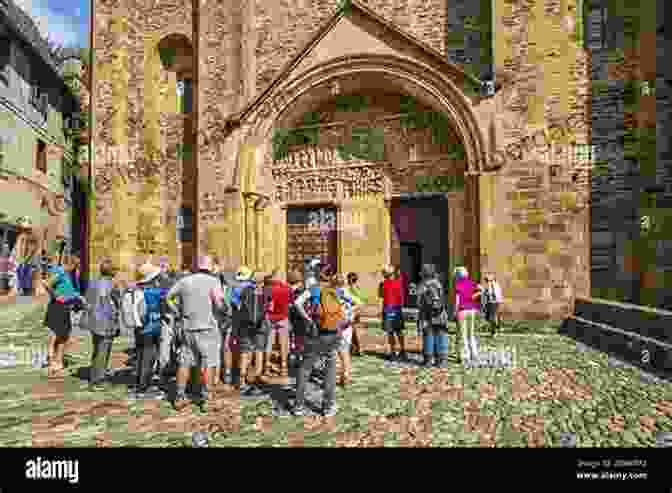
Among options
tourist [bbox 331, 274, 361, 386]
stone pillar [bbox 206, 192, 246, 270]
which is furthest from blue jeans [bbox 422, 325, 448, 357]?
stone pillar [bbox 206, 192, 246, 270]

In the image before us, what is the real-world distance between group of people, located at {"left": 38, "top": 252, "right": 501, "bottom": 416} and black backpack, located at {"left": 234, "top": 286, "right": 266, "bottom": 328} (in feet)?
0.04

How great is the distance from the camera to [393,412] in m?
4.79

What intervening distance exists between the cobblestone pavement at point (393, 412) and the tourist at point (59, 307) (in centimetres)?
30

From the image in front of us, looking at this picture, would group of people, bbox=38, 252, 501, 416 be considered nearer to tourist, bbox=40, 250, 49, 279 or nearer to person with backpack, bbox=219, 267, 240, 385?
person with backpack, bbox=219, 267, 240, 385

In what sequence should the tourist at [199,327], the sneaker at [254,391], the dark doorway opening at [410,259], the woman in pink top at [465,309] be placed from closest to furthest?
the tourist at [199,327], the sneaker at [254,391], the woman in pink top at [465,309], the dark doorway opening at [410,259]

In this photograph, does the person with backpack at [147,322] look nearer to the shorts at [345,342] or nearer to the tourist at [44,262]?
the shorts at [345,342]

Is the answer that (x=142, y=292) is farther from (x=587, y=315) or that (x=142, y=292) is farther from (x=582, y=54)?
(x=582, y=54)

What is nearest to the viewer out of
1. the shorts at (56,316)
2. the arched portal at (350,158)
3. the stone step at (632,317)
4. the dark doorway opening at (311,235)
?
the shorts at (56,316)

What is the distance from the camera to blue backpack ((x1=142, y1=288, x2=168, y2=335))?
5.53m

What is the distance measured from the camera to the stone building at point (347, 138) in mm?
10852

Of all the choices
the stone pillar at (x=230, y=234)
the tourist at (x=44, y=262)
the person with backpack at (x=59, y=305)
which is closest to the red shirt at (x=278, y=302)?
the person with backpack at (x=59, y=305)

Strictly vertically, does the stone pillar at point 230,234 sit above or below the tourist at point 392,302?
above

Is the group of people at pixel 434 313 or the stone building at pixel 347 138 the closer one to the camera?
the group of people at pixel 434 313

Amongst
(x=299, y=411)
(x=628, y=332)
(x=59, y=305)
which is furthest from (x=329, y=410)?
(x=628, y=332)
